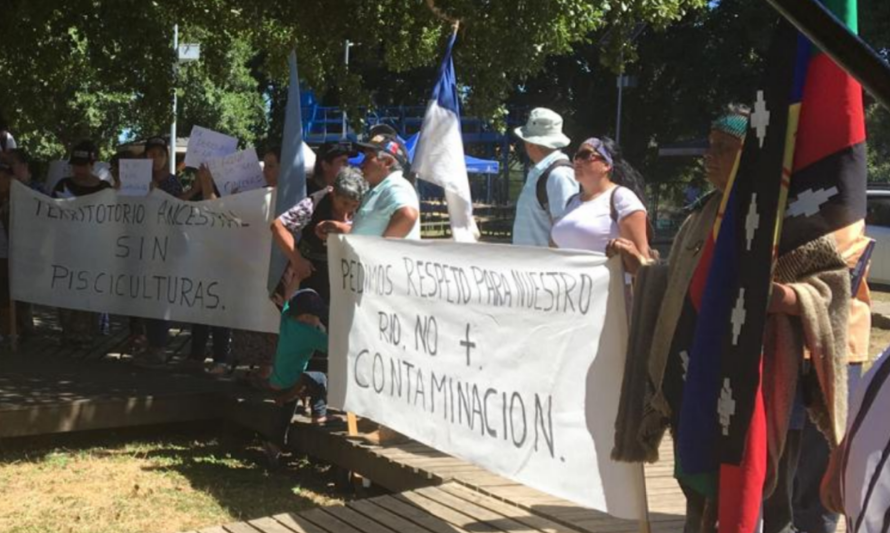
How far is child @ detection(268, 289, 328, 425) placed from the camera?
702cm

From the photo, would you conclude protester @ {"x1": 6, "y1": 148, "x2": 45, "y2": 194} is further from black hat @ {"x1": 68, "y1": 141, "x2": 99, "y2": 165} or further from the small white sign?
the small white sign

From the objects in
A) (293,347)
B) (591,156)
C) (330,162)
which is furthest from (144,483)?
(591,156)

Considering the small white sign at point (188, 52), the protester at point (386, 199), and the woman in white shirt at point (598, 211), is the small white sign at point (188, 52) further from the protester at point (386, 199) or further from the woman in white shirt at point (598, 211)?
the woman in white shirt at point (598, 211)

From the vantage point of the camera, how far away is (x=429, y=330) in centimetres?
586

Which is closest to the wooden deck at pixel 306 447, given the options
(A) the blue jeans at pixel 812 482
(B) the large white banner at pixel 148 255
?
(B) the large white banner at pixel 148 255

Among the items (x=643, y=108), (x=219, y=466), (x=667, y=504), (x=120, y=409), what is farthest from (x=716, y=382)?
(x=643, y=108)

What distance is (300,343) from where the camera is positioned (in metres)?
7.04

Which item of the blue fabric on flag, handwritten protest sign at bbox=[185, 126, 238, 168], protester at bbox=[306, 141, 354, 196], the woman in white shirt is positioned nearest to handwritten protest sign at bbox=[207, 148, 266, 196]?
handwritten protest sign at bbox=[185, 126, 238, 168]

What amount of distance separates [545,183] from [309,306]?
1.50 meters

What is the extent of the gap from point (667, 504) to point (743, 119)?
2086 millimetres

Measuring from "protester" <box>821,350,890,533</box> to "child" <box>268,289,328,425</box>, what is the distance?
5.09m

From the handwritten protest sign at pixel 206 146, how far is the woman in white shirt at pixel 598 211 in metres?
4.25

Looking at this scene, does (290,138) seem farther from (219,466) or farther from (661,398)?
(661,398)

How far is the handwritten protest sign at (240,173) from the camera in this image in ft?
29.8
